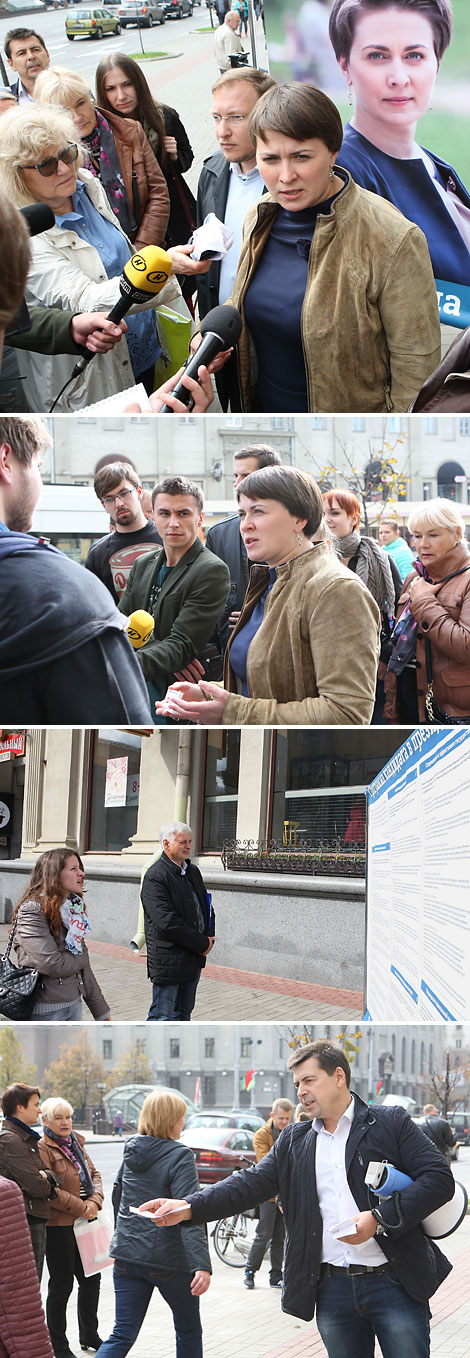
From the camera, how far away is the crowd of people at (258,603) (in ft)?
10.7

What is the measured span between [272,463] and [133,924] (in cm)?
137

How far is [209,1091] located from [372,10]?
3.39 meters

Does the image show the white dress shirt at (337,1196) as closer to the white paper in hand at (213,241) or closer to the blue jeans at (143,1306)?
the blue jeans at (143,1306)

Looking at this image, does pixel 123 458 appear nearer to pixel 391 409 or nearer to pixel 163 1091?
pixel 391 409

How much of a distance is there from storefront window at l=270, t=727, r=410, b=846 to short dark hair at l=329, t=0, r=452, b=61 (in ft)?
7.43

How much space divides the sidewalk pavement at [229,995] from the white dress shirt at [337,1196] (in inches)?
13.3

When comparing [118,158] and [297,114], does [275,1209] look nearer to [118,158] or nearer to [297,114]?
[297,114]

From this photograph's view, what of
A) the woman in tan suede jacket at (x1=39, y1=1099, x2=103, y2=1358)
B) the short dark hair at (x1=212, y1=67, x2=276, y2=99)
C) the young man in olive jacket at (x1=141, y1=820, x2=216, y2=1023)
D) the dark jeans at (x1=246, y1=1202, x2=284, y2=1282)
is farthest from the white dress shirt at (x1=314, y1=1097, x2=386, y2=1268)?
the short dark hair at (x1=212, y1=67, x2=276, y2=99)

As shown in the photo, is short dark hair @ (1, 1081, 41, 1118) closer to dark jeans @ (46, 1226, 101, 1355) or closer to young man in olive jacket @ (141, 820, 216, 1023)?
dark jeans @ (46, 1226, 101, 1355)

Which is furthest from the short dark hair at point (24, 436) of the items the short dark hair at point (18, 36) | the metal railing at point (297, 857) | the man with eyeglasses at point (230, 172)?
the short dark hair at point (18, 36)

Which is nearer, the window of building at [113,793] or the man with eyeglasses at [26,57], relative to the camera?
the window of building at [113,793]

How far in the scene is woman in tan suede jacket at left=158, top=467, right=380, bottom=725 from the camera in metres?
3.26

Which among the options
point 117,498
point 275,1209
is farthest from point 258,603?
point 275,1209

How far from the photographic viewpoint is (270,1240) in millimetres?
3385
